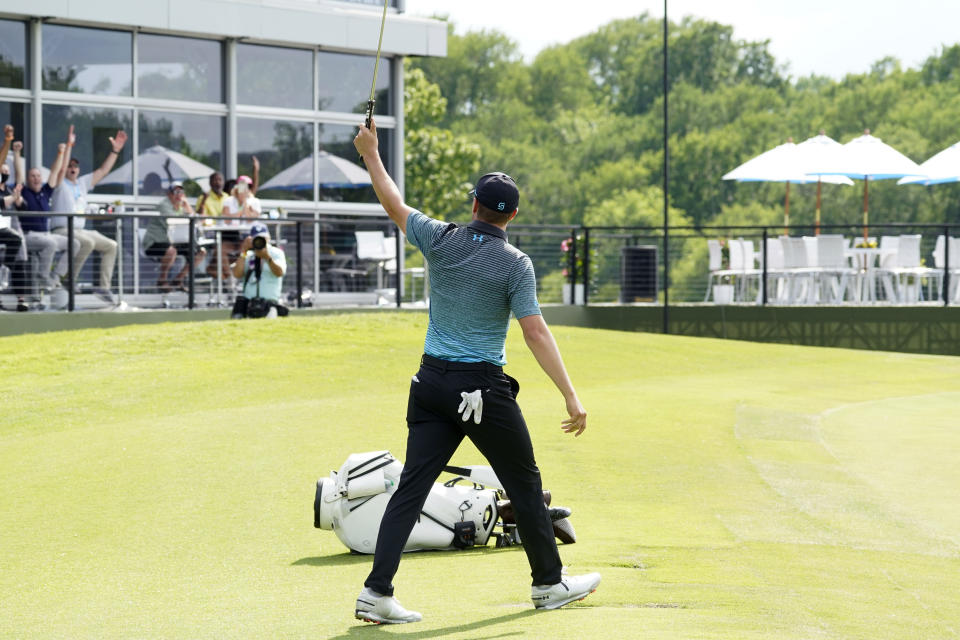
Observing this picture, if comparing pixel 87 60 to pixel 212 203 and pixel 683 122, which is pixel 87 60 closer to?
pixel 212 203

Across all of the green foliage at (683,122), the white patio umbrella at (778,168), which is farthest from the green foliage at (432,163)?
the white patio umbrella at (778,168)

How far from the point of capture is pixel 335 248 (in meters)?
22.1

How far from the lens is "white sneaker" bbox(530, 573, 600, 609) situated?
556 centimetres

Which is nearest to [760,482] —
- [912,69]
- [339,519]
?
[339,519]

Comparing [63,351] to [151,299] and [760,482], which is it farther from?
[760,482]

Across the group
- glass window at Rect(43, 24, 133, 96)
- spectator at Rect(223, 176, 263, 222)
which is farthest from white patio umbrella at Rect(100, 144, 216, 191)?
spectator at Rect(223, 176, 263, 222)

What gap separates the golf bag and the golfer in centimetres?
113

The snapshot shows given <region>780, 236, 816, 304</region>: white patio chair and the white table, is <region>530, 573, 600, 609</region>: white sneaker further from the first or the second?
the white table

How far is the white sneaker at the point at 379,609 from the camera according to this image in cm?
525

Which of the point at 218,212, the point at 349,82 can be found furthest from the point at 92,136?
the point at 349,82

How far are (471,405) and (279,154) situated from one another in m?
18.2

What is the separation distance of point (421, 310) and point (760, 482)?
1130 centimetres

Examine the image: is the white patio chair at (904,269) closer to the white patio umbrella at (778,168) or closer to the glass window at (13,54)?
the white patio umbrella at (778,168)

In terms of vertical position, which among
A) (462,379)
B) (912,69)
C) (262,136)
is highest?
(912,69)
